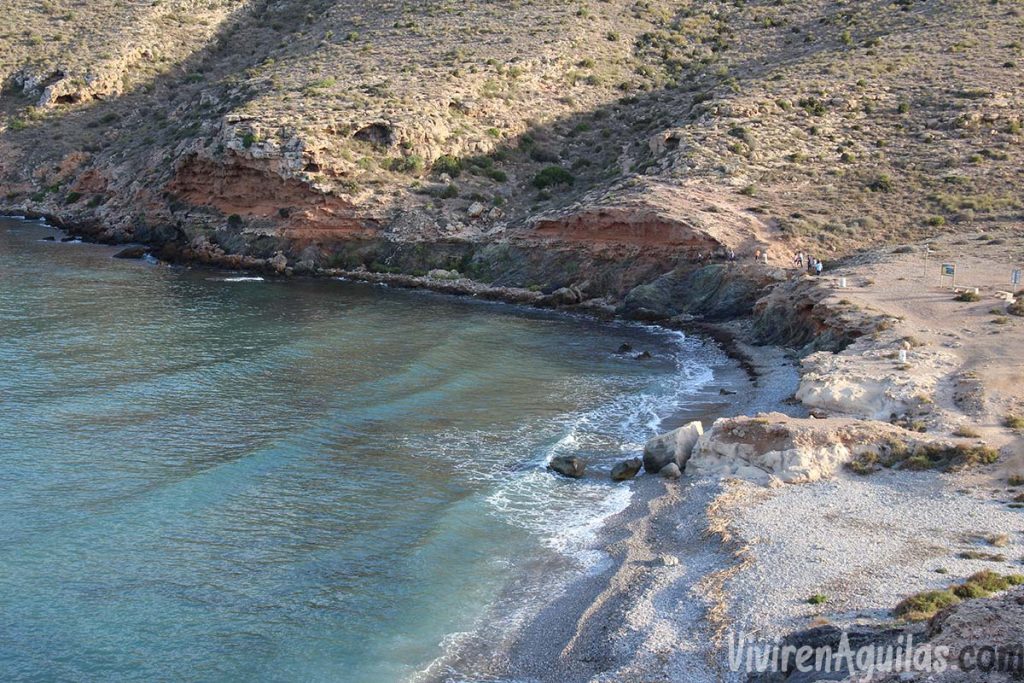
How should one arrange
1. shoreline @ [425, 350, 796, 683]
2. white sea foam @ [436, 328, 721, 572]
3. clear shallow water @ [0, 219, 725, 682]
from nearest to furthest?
shoreline @ [425, 350, 796, 683], clear shallow water @ [0, 219, 725, 682], white sea foam @ [436, 328, 721, 572]

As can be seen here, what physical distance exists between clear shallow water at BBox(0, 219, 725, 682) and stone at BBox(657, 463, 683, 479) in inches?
55.5

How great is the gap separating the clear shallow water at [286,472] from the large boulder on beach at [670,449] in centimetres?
142

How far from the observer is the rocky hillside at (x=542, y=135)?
168 ft

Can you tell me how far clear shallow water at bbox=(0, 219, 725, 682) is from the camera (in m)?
18.9

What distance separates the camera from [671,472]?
86.0 ft

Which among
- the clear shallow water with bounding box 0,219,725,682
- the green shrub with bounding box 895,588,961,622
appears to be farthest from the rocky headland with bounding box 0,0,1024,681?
the clear shallow water with bounding box 0,219,725,682

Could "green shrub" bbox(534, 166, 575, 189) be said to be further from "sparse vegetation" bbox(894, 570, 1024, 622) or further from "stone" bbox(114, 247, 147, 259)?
"sparse vegetation" bbox(894, 570, 1024, 622)

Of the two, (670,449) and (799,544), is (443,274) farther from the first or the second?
(799,544)

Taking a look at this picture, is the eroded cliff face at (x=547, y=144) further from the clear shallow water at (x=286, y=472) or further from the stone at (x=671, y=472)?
the stone at (x=671, y=472)

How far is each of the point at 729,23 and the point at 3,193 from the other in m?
56.4

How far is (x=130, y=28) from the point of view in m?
86.5

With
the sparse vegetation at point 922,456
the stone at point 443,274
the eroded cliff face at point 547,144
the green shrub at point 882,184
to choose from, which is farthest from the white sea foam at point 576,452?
the green shrub at point 882,184

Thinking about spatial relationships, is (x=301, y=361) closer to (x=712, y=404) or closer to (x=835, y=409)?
(x=712, y=404)

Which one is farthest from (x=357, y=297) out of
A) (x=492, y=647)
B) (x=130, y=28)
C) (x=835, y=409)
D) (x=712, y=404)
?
(x=130, y=28)
